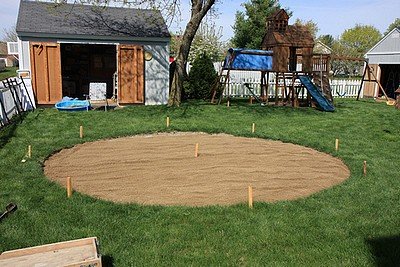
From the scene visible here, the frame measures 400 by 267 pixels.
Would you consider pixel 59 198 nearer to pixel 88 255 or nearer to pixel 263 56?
pixel 88 255

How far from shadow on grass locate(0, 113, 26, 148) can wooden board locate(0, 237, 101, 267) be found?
6.28 metres

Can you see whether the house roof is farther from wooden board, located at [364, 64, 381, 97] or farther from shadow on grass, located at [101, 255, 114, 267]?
wooden board, located at [364, 64, 381, 97]

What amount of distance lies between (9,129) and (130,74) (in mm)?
6557

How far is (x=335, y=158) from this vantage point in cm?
895

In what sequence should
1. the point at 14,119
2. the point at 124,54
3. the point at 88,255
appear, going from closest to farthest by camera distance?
the point at 88,255, the point at 14,119, the point at 124,54

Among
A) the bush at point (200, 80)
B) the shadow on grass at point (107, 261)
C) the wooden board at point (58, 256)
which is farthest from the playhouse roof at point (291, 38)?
the wooden board at point (58, 256)

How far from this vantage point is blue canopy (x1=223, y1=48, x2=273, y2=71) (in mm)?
16859

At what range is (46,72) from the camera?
1527cm

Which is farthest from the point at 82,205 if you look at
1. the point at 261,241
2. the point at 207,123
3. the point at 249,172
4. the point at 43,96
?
the point at 43,96

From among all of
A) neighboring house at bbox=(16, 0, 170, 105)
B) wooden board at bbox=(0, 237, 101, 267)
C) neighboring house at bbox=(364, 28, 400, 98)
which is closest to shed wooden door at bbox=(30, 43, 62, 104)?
neighboring house at bbox=(16, 0, 170, 105)

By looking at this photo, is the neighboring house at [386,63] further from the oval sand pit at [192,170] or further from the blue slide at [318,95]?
the oval sand pit at [192,170]

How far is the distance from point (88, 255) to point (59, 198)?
8.32 feet

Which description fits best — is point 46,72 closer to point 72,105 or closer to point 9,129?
point 72,105

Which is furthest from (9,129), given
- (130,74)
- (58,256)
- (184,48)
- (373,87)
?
(373,87)
